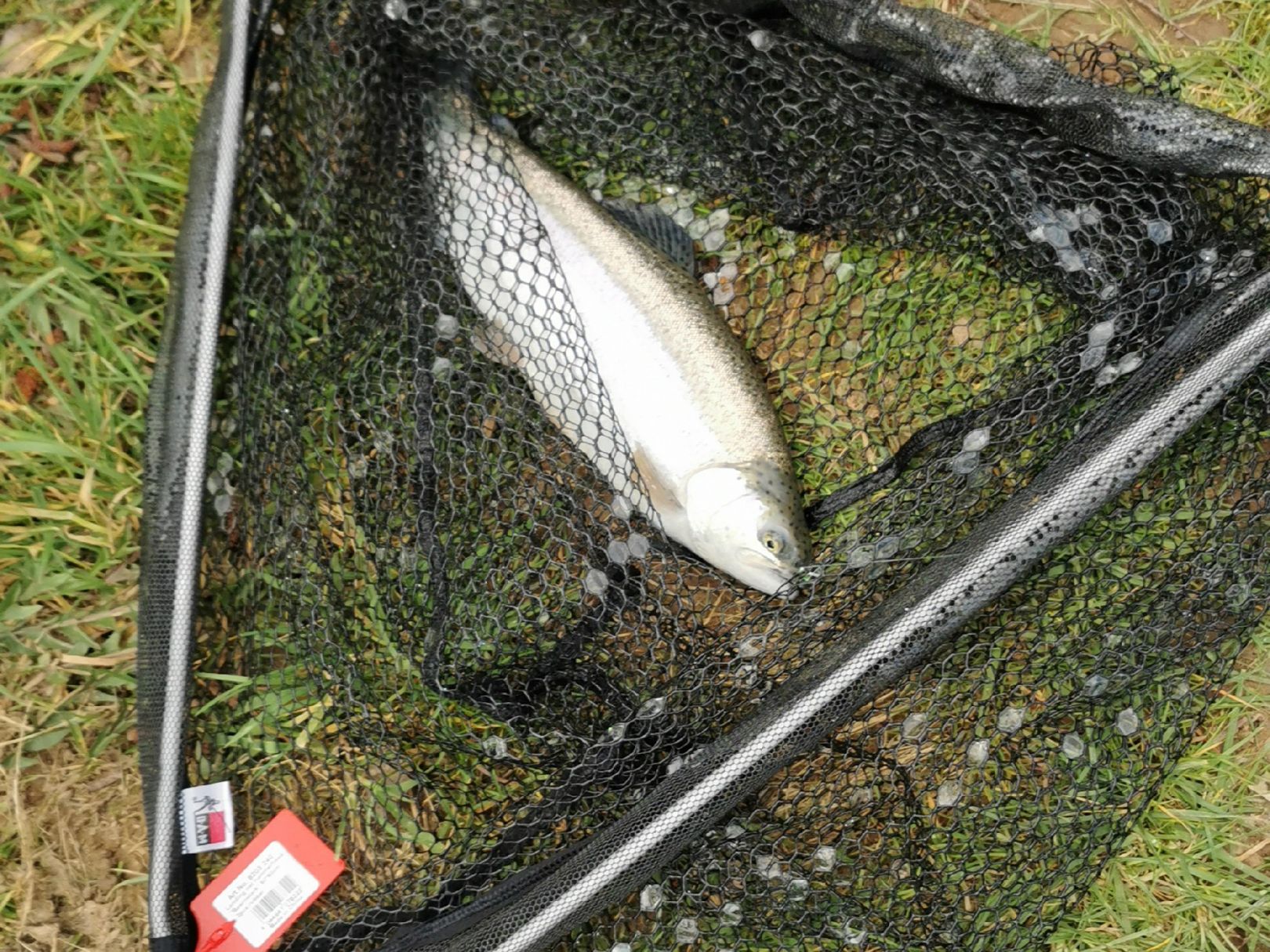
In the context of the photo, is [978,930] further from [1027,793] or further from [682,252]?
[682,252]

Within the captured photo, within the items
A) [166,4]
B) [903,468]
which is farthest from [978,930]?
[166,4]

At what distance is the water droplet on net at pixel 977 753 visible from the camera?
2035mm

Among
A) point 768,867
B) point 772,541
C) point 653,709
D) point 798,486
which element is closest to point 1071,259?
point 798,486

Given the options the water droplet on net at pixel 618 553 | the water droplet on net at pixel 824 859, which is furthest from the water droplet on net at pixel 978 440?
the water droplet on net at pixel 824 859

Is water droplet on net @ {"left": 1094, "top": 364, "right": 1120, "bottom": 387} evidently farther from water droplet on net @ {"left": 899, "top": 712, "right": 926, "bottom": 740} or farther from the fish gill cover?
water droplet on net @ {"left": 899, "top": 712, "right": 926, "bottom": 740}

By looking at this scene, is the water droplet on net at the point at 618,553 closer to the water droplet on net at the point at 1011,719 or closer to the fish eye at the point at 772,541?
the fish eye at the point at 772,541

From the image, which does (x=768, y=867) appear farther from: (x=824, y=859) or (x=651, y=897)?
(x=651, y=897)

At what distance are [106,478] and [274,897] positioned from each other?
108 centimetres

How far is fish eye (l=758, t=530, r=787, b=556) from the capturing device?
7.06ft

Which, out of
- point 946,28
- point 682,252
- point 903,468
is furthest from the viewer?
point 682,252

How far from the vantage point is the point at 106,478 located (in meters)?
2.32

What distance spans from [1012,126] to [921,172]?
0.71ft

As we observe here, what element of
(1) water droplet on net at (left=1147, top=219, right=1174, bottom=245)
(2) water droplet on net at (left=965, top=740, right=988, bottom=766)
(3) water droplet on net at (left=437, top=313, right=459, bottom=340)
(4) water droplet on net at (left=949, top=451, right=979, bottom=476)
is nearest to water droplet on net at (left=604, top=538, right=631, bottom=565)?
(3) water droplet on net at (left=437, top=313, right=459, bottom=340)

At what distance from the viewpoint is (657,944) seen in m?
2.00
